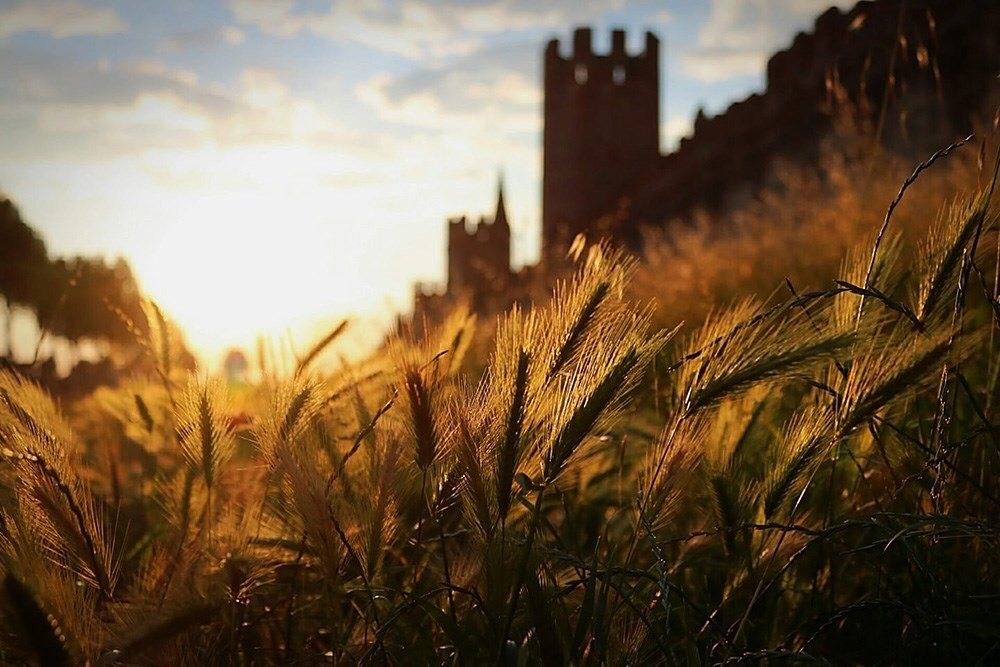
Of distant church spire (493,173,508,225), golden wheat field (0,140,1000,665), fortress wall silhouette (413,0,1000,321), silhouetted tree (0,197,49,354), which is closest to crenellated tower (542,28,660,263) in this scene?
fortress wall silhouette (413,0,1000,321)

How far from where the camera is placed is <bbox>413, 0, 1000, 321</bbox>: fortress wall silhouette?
129 inches

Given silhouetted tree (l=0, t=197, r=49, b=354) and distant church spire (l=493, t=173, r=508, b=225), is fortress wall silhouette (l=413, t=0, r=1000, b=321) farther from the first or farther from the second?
silhouetted tree (l=0, t=197, r=49, b=354)

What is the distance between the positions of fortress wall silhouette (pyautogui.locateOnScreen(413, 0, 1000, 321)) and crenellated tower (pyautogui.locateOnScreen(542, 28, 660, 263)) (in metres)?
0.03

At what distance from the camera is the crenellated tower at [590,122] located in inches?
1137

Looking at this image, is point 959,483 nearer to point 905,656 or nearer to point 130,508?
point 905,656

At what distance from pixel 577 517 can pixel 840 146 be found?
12873 millimetres

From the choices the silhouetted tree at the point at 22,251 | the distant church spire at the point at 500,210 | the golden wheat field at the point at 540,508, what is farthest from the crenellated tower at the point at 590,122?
the golden wheat field at the point at 540,508

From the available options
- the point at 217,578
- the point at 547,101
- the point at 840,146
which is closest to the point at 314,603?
the point at 217,578

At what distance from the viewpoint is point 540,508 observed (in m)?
1.09

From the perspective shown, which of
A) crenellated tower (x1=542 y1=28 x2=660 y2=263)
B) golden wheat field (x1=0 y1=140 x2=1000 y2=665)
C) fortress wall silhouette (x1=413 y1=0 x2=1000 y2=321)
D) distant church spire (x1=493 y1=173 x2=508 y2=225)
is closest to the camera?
golden wheat field (x1=0 y1=140 x2=1000 y2=665)

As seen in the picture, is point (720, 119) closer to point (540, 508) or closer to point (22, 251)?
point (22, 251)

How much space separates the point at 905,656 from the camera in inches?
43.6

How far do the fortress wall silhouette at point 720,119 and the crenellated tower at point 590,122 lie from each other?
0.03 metres

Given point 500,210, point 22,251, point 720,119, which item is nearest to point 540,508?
point 22,251
